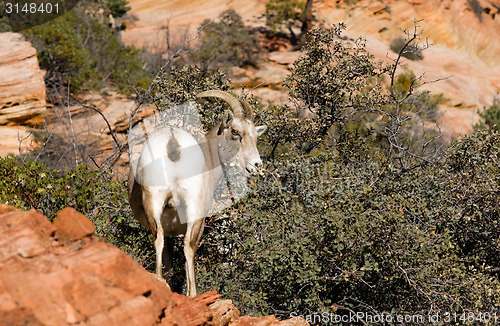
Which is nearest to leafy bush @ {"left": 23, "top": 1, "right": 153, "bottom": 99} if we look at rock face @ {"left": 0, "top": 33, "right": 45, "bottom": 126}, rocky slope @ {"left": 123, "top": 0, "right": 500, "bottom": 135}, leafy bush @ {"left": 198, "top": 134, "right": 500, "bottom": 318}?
rock face @ {"left": 0, "top": 33, "right": 45, "bottom": 126}

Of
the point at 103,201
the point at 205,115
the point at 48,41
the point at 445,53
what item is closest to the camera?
the point at 103,201

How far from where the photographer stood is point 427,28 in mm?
25578

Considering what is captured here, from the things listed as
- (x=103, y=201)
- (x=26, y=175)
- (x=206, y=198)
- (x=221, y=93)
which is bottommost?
(x=103, y=201)

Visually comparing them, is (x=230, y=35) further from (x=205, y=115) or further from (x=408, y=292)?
(x=408, y=292)

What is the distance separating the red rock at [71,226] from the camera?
294 cm

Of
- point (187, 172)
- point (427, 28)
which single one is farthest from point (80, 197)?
point (427, 28)

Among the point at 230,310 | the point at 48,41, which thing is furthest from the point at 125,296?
the point at 48,41

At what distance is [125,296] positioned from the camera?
2.64 meters

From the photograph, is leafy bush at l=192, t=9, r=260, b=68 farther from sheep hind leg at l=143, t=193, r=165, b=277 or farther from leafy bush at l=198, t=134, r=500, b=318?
sheep hind leg at l=143, t=193, r=165, b=277

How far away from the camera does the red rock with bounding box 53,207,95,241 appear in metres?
2.94

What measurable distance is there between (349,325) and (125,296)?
172 inches

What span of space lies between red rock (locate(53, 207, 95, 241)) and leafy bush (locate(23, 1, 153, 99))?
12.2 metres

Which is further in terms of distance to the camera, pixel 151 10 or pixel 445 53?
pixel 151 10

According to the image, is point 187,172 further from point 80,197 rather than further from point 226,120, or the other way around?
point 80,197
